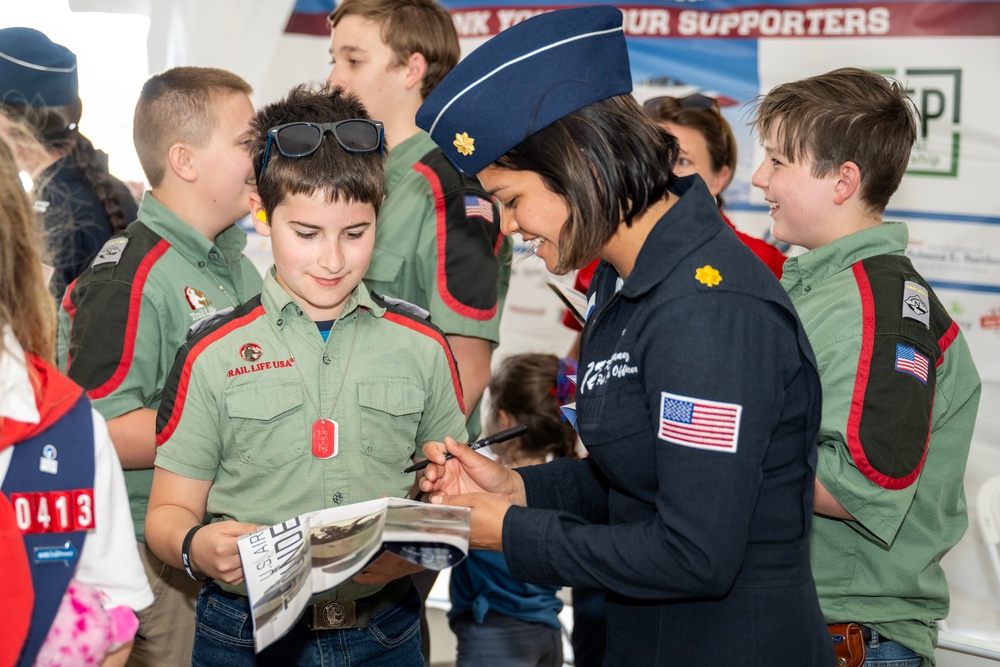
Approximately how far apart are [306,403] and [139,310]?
61cm

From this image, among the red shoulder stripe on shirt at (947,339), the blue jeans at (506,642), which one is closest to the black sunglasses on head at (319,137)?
the red shoulder stripe on shirt at (947,339)

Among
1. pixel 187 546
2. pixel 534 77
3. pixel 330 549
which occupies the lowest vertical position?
pixel 187 546

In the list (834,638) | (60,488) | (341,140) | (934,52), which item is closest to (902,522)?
(834,638)

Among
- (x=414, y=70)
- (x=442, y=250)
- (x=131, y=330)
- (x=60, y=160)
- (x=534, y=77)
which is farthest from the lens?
(x=60, y=160)

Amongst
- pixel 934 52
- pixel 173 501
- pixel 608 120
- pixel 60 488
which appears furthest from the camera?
pixel 934 52

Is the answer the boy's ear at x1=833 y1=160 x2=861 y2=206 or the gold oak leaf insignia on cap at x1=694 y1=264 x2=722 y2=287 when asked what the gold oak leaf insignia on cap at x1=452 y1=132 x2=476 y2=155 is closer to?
the gold oak leaf insignia on cap at x1=694 y1=264 x2=722 y2=287

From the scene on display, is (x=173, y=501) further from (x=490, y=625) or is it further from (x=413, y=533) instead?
(x=490, y=625)

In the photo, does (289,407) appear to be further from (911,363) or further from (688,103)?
(688,103)

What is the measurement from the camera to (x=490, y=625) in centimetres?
303

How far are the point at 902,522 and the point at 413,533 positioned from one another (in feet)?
3.65

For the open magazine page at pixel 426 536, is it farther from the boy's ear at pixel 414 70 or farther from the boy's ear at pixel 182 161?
the boy's ear at pixel 414 70

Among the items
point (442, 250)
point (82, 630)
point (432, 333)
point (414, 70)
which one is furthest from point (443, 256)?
point (82, 630)

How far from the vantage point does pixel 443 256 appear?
9.07 feet

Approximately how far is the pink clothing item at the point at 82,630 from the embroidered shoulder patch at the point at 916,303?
1.54 metres
